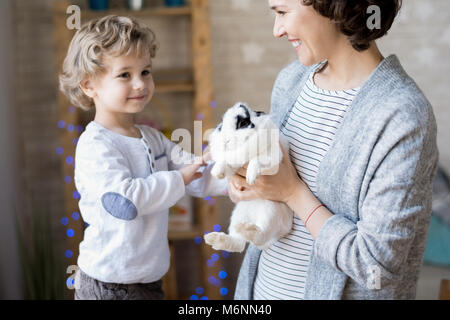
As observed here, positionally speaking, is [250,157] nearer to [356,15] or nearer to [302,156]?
[302,156]

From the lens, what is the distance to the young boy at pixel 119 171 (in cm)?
119

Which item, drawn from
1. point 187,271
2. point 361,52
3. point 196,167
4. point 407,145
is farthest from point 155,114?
point 407,145

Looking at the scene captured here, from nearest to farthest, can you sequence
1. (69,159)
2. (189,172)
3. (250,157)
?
(250,157) < (189,172) < (69,159)

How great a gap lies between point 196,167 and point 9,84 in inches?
72.2

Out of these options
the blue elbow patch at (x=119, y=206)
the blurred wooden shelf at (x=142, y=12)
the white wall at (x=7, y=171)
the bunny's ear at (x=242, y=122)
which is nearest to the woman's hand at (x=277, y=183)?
the bunny's ear at (x=242, y=122)

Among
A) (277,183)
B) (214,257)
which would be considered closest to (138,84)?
(277,183)

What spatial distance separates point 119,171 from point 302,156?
45 cm

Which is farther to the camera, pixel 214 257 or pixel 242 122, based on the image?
pixel 214 257

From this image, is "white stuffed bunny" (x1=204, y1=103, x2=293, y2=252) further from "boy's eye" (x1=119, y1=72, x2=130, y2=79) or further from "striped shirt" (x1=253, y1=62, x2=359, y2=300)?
"boy's eye" (x1=119, y1=72, x2=130, y2=79)

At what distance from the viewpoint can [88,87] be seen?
1268 mm

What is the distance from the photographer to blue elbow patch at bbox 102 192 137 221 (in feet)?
3.85

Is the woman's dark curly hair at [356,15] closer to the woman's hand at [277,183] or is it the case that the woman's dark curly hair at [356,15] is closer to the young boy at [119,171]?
the woman's hand at [277,183]

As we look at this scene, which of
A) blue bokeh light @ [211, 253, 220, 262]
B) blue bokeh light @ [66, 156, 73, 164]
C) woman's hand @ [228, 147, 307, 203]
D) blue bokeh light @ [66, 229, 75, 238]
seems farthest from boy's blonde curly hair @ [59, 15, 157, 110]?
blue bokeh light @ [211, 253, 220, 262]

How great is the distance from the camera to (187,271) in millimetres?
3135
